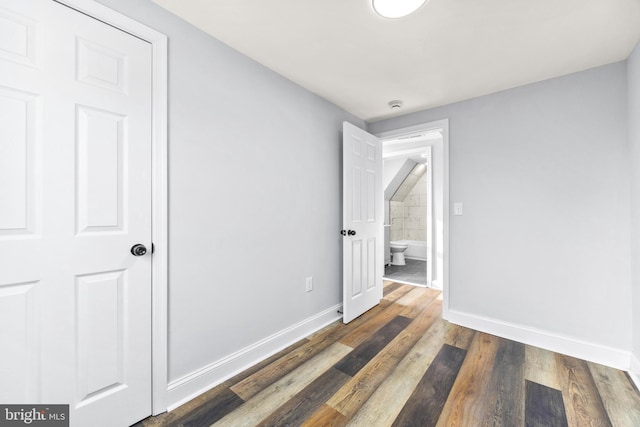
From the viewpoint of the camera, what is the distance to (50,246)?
3.74 feet

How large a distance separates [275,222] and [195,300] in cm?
79

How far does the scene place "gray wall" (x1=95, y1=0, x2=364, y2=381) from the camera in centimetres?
154

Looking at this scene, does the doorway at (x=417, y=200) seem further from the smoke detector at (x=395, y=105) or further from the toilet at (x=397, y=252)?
the smoke detector at (x=395, y=105)

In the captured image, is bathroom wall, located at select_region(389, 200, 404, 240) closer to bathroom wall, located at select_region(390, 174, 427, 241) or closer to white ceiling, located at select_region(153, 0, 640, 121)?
bathroom wall, located at select_region(390, 174, 427, 241)

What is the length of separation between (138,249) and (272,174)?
1.03 meters

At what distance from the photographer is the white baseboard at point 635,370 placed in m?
1.72

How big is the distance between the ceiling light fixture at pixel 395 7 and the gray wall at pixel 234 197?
0.96m

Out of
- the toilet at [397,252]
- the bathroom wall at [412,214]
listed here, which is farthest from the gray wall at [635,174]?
the bathroom wall at [412,214]

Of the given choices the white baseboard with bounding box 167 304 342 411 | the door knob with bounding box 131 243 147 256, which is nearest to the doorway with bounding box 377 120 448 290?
the white baseboard with bounding box 167 304 342 411

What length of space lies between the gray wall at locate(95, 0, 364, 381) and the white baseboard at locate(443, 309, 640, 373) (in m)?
1.46

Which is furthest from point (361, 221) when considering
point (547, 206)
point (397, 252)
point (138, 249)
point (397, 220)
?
point (397, 220)

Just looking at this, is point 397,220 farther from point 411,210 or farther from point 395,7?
point 395,7

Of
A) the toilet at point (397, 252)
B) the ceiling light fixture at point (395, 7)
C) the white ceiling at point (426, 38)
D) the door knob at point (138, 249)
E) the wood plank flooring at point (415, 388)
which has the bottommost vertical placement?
the wood plank flooring at point (415, 388)

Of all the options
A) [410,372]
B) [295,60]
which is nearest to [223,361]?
[410,372]
